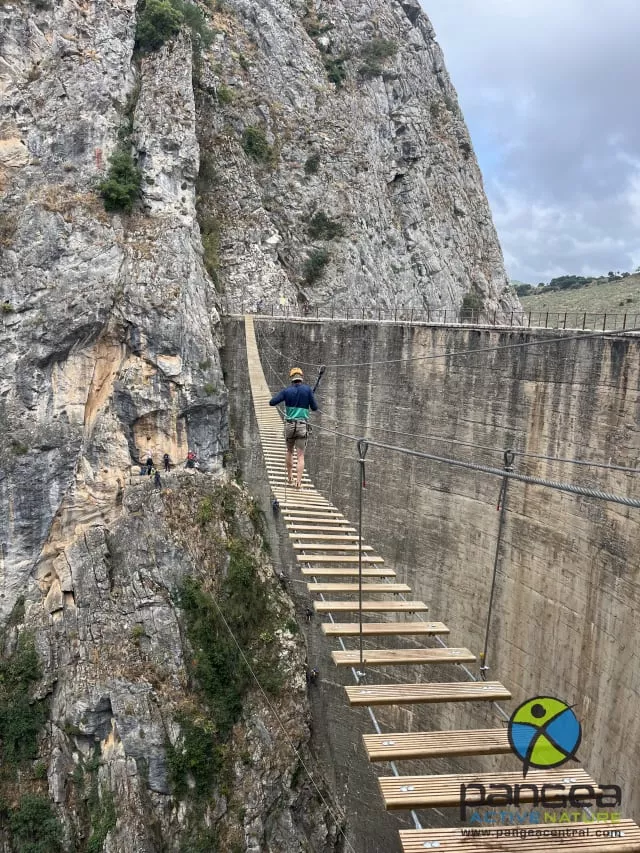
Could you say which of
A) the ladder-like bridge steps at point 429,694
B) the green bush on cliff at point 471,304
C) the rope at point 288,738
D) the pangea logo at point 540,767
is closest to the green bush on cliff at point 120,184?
the rope at point 288,738

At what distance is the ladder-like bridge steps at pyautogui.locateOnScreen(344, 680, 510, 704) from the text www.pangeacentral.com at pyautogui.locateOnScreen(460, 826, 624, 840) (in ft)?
2.89

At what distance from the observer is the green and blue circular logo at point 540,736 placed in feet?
14.6

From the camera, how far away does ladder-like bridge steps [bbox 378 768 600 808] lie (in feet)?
12.1

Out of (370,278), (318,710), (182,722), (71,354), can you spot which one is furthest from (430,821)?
(370,278)

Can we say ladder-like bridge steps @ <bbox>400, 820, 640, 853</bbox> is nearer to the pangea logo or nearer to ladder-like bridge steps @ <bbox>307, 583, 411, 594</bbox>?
the pangea logo

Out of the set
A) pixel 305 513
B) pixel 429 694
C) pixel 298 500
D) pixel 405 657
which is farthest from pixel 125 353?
pixel 429 694

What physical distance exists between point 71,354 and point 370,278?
1326 cm

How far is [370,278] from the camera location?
25.7 m

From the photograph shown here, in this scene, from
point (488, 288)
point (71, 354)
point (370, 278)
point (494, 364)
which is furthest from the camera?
point (488, 288)

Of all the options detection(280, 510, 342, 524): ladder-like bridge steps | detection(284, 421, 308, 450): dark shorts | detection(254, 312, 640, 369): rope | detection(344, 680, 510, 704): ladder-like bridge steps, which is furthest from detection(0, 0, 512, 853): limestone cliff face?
detection(344, 680, 510, 704): ladder-like bridge steps

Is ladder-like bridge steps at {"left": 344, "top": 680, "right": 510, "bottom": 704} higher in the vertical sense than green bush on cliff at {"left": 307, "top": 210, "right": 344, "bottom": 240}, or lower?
lower

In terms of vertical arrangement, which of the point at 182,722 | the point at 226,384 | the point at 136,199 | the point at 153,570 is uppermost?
the point at 136,199

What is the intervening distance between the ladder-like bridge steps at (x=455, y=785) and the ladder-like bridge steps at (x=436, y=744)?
0.48 ft

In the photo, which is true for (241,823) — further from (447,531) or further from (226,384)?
(226,384)
